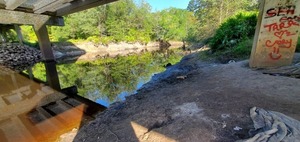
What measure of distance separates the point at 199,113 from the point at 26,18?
326 inches

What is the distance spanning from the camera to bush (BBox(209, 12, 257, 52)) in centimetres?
823

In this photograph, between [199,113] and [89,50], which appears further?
[89,50]

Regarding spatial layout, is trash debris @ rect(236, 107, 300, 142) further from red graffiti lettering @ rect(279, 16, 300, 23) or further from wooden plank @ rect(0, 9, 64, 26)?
wooden plank @ rect(0, 9, 64, 26)

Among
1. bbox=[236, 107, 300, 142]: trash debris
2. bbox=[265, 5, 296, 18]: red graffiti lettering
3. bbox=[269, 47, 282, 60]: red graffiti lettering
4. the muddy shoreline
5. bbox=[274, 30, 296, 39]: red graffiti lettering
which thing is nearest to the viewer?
bbox=[236, 107, 300, 142]: trash debris

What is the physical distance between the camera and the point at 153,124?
2.55 m

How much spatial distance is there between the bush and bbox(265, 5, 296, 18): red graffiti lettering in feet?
12.8

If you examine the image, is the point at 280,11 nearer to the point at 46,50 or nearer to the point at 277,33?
the point at 277,33

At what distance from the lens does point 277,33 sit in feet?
14.3

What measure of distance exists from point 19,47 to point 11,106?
11.3 metres

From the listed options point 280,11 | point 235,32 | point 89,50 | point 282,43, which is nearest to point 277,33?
point 282,43

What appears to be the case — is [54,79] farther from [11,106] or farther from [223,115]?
[223,115]

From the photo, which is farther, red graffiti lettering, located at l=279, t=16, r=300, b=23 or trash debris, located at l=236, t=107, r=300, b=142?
red graffiti lettering, located at l=279, t=16, r=300, b=23

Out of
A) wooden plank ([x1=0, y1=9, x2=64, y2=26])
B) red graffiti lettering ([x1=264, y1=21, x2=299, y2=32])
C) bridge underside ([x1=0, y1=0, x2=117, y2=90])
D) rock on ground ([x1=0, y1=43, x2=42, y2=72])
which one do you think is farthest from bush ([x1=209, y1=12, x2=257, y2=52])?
rock on ground ([x1=0, y1=43, x2=42, y2=72])

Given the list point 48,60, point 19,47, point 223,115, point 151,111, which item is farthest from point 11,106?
point 19,47
